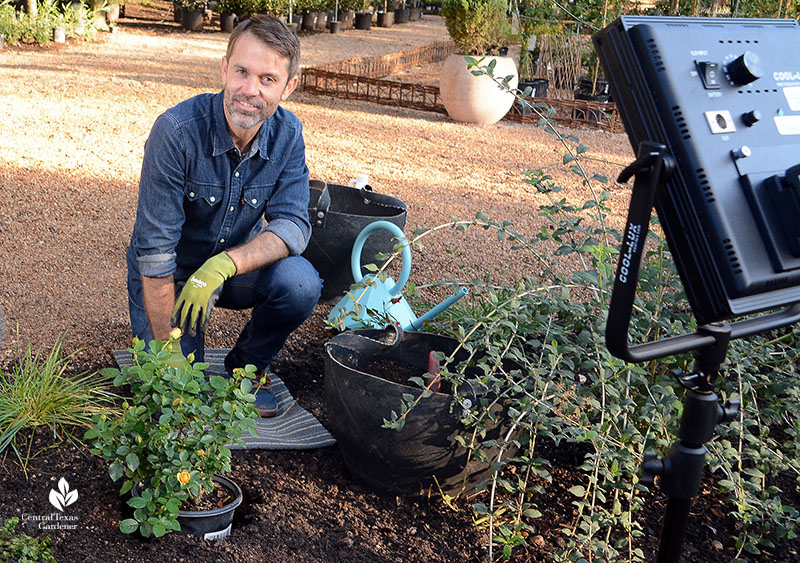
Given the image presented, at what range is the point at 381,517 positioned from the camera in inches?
89.7

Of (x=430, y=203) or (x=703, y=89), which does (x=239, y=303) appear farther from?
(x=430, y=203)

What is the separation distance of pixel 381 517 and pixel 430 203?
3.20 meters

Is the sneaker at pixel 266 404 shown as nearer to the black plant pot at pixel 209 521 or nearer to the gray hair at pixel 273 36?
the black plant pot at pixel 209 521

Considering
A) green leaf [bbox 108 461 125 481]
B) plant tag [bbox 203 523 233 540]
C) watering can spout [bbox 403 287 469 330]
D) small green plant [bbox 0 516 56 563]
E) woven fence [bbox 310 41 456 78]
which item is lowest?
plant tag [bbox 203 523 233 540]

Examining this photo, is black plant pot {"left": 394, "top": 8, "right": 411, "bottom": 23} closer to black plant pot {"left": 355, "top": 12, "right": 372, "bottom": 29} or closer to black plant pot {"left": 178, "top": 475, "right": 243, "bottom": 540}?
black plant pot {"left": 355, "top": 12, "right": 372, "bottom": 29}

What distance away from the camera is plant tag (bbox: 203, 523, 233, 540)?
2.05 meters

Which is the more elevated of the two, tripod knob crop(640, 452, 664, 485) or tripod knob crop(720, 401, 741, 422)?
tripod knob crop(720, 401, 741, 422)

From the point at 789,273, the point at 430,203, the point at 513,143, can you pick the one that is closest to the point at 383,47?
the point at 513,143

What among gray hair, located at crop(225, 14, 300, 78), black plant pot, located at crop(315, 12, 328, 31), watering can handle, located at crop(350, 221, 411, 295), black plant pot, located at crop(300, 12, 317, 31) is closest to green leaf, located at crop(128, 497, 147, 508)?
watering can handle, located at crop(350, 221, 411, 295)

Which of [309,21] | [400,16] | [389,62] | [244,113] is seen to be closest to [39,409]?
[244,113]

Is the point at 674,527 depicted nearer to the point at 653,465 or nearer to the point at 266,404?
the point at 653,465

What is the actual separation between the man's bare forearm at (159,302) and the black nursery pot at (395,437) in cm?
53

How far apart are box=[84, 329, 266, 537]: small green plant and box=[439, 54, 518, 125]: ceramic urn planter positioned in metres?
5.75

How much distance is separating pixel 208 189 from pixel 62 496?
3.42ft
